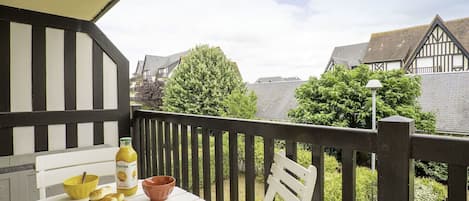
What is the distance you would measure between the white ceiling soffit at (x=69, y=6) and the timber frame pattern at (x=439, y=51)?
7.05 metres

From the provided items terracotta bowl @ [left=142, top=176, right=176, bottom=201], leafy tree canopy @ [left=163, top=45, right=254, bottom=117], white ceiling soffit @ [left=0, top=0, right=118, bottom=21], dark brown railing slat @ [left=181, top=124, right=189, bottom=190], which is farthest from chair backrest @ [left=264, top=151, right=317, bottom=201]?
leafy tree canopy @ [left=163, top=45, right=254, bottom=117]

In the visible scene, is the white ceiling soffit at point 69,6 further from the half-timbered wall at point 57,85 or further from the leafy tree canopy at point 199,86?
the leafy tree canopy at point 199,86

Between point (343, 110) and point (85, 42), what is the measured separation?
7768mm

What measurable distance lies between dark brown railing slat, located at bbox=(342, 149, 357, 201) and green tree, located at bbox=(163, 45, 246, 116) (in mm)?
9414

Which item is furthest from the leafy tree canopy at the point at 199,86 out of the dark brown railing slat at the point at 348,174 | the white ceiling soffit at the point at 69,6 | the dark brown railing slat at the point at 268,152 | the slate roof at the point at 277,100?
the dark brown railing slat at the point at 348,174

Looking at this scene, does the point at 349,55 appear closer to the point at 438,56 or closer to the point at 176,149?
the point at 438,56

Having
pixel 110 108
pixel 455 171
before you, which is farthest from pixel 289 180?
pixel 110 108

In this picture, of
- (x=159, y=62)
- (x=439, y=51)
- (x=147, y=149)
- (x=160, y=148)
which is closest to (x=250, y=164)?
(x=160, y=148)

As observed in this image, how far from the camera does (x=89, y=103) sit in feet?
8.54

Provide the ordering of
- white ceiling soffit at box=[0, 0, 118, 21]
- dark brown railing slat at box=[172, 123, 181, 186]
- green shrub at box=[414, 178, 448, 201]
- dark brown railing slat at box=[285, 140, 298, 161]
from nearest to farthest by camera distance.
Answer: dark brown railing slat at box=[285, 140, 298, 161], dark brown railing slat at box=[172, 123, 181, 186], white ceiling soffit at box=[0, 0, 118, 21], green shrub at box=[414, 178, 448, 201]

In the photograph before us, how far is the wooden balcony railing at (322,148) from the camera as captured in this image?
0.93 metres

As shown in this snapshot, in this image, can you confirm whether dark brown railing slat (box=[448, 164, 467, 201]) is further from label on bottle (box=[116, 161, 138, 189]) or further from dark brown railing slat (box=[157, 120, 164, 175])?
dark brown railing slat (box=[157, 120, 164, 175])

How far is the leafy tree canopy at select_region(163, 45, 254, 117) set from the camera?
10.7 metres

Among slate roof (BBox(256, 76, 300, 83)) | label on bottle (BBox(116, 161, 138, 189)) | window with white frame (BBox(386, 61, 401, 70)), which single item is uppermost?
window with white frame (BBox(386, 61, 401, 70))
